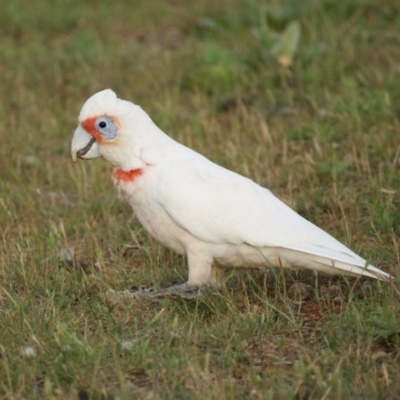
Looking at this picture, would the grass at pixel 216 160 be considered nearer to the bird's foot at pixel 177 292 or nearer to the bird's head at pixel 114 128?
the bird's foot at pixel 177 292

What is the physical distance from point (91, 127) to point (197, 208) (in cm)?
71

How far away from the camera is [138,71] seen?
340 inches

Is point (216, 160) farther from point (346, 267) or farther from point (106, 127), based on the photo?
point (346, 267)

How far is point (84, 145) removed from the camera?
4.71m

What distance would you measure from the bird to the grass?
0.55ft

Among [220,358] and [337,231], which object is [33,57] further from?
[220,358]

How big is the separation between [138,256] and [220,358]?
1614mm

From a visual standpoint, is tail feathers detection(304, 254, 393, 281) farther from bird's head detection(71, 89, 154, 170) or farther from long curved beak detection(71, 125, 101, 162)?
long curved beak detection(71, 125, 101, 162)

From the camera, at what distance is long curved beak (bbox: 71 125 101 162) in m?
4.70

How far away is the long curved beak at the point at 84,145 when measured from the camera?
15.4 feet

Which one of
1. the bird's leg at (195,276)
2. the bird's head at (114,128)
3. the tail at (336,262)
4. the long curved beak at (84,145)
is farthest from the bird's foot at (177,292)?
the long curved beak at (84,145)

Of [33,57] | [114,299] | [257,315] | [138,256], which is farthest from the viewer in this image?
[33,57]

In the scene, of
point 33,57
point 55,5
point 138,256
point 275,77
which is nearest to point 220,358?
point 138,256

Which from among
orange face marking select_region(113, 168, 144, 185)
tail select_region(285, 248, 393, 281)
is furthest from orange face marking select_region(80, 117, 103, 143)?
tail select_region(285, 248, 393, 281)
